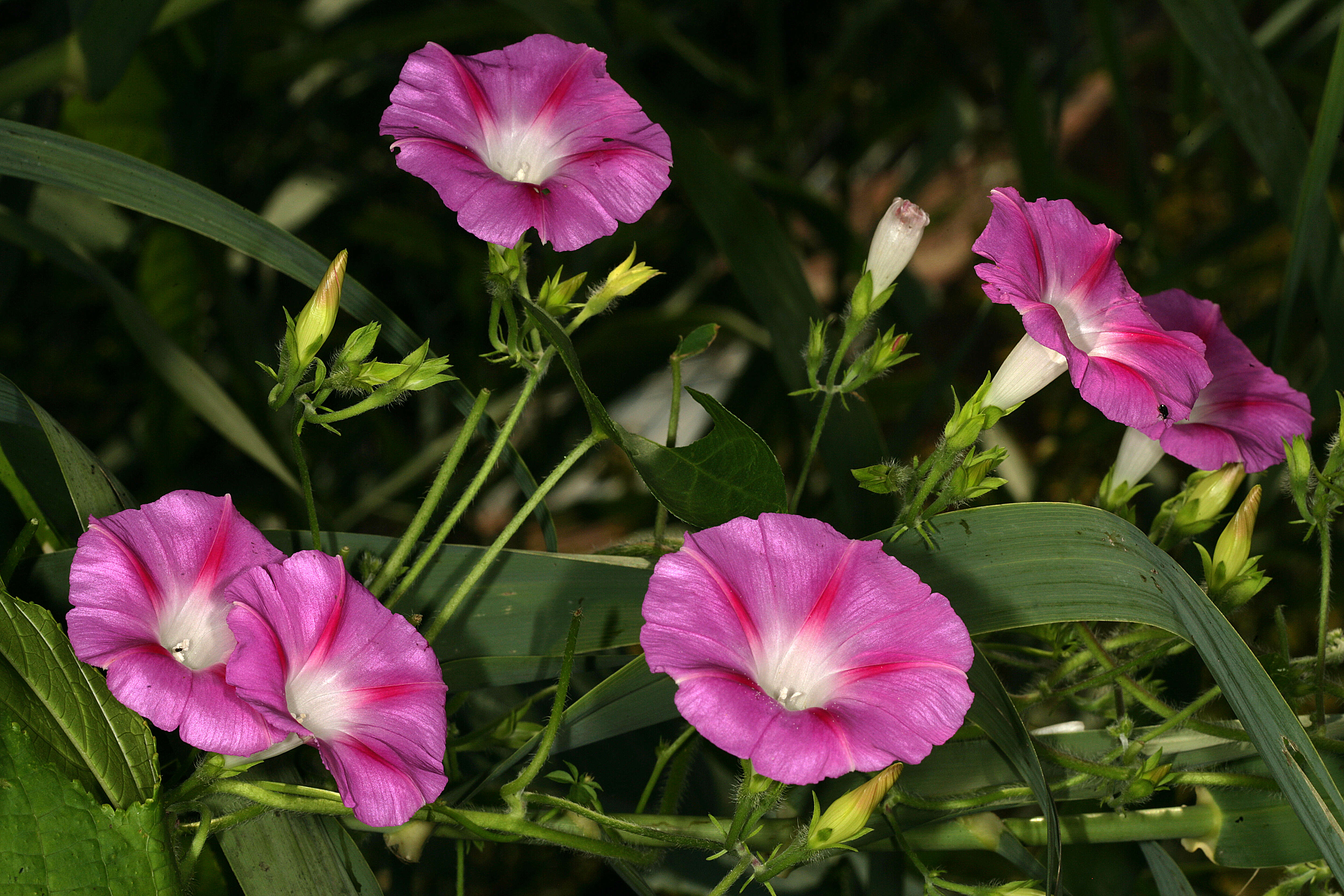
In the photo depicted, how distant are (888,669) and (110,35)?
81 centimetres

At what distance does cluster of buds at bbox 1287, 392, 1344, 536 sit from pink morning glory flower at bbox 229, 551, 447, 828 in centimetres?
50

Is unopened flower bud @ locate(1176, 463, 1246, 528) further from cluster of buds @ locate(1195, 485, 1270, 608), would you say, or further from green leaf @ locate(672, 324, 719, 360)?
green leaf @ locate(672, 324, 719, 360)

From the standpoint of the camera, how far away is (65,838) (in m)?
0.45

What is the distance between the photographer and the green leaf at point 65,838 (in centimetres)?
44

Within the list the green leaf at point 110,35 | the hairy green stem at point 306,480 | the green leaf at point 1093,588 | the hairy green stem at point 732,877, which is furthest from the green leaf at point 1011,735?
the green leaf at point 110,35

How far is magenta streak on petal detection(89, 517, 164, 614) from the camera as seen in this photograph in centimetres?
48

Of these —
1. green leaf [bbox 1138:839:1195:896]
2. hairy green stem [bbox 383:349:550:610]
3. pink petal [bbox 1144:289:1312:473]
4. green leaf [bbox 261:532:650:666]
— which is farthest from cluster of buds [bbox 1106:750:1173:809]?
hairy green stem [bbox 383:349:550:610]

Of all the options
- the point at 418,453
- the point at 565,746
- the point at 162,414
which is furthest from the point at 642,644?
the point at 418,453

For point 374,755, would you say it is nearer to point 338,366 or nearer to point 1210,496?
point 338,366

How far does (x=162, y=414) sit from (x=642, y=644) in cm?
116

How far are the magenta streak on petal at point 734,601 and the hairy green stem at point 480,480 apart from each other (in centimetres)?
11

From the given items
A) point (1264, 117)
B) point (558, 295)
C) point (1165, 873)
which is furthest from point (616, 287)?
point (1264, 117)

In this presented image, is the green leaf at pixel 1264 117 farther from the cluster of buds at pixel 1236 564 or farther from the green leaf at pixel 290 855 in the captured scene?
the green leaf at pixel 290 855

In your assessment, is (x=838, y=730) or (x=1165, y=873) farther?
(x=1165, y=873)
